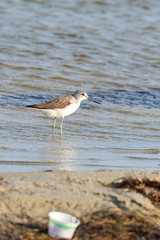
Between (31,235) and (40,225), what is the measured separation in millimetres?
170

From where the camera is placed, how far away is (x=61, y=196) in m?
3.85

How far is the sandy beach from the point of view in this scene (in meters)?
3.62

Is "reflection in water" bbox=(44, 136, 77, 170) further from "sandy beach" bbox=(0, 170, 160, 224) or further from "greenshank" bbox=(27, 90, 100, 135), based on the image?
"sandy beach" bbox=(0, 170, 160, 224)

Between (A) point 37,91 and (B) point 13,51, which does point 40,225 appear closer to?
(A) point 37,91

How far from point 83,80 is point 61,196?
26.6 feet

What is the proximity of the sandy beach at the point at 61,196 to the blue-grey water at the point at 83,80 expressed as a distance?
0.85 meters

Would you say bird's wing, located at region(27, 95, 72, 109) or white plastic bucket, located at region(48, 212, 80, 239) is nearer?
white plastic bucket, located at region(48, 212, 80, 239)

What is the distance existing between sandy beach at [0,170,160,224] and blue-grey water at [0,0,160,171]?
0.85 m

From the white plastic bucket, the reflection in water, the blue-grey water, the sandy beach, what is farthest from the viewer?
the blue-grey water

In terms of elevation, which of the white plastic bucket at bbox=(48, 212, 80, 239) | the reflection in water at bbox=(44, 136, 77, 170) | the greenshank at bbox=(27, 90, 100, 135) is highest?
the greenshank at bbox=(27, 90, 100, 135)

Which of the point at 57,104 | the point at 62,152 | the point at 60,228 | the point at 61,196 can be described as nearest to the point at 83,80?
the point at 57,104

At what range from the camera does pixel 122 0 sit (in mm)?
22938

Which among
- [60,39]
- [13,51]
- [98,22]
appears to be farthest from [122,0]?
[13,51]

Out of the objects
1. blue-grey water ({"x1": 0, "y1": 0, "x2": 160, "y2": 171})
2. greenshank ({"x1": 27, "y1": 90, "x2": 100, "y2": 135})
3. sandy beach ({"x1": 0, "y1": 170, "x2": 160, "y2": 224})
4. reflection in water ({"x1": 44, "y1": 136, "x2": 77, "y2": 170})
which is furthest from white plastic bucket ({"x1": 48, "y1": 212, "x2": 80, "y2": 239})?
greenshank ({"x1": 27, "y1": 90, "x2": 100, "y2": 135})
